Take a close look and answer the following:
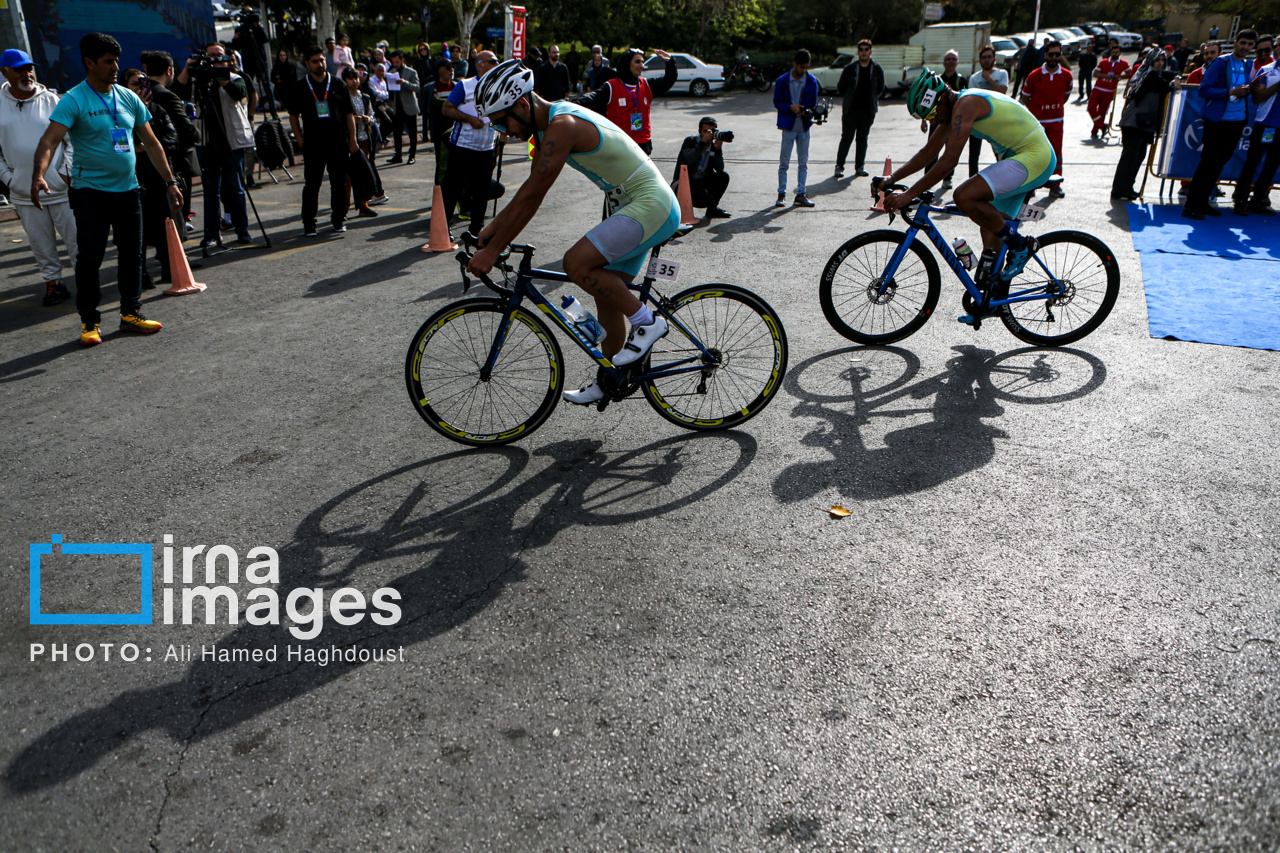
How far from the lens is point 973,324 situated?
6.45m

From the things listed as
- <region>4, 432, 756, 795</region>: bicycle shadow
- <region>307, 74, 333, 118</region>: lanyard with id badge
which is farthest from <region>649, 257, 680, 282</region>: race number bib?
<region>307, 74, 333, 118</region>: lanyard with id badge

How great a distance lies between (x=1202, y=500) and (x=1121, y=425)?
92 centimetres

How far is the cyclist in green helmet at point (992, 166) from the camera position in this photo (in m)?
5.95

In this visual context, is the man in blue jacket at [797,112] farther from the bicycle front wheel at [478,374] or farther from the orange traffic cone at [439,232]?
the bicycle front wheel at [478,374]

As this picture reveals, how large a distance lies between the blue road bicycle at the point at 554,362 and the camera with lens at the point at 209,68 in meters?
6.92

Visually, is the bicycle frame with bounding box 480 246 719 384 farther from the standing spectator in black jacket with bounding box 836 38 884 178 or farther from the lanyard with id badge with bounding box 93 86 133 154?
the standing spectator in black jacket with bounding box 836 38 884 178

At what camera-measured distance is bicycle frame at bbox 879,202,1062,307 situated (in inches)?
241

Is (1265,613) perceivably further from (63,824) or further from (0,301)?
(0,301)

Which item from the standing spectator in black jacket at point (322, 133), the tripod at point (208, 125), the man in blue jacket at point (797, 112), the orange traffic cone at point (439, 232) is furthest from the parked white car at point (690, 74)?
the orange traffic cone at point (439, 232)

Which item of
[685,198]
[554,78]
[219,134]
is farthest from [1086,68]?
[219,134]

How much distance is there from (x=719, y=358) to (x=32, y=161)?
6.21 metres

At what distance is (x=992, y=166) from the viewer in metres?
6.14

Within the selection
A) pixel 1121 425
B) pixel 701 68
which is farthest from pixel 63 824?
pixel 701 68

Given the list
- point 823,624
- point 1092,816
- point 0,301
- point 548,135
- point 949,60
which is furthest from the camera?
point 949,60
